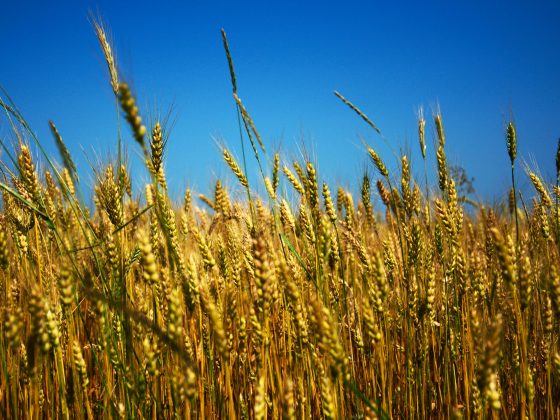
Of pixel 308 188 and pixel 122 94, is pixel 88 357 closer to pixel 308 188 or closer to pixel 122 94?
pixel 308 188

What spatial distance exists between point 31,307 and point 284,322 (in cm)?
114

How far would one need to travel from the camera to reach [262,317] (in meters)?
1.05

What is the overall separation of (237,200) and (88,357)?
169 cm

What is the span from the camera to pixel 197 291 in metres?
1.29

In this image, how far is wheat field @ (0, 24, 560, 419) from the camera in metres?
0.98

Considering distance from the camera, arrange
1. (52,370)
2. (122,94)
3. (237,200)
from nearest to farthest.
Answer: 1. (122,94)
2. (52,370)
3. (237,200)

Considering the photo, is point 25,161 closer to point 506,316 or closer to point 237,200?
point 237,200

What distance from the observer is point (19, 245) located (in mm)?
1826

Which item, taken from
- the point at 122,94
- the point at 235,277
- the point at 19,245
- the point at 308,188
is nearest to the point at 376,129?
the point at 308,188

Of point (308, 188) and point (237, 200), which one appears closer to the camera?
point (308, 188)

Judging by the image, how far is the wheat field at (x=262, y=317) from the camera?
98 centimetres

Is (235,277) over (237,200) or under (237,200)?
under

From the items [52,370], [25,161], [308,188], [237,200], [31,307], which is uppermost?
[237,200]

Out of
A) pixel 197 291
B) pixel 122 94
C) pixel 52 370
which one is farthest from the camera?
pixel 52 370
